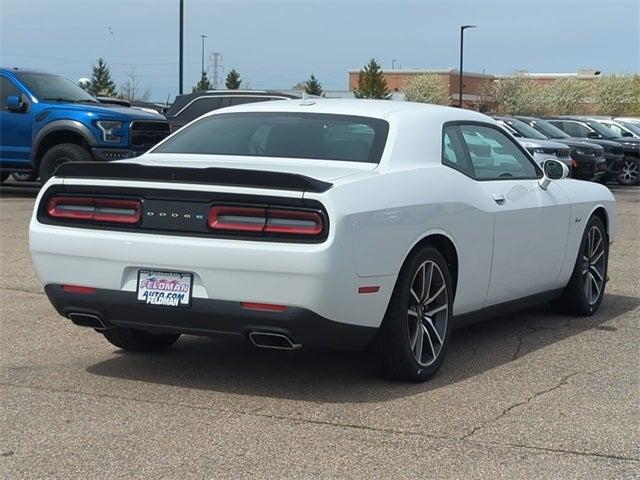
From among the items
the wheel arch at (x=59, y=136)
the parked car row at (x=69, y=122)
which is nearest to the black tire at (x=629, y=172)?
the parked car row at (x=69, y=122)

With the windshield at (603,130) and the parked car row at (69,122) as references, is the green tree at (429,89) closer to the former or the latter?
the windshield at (603,130)

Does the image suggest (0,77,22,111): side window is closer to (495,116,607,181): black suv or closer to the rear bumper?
(495,116,607,181): black suv

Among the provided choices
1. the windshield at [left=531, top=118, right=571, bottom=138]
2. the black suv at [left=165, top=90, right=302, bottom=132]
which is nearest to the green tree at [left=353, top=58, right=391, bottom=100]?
the windshield at [left=531, top=118, right=571, bottom=138]

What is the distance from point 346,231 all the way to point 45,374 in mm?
2090

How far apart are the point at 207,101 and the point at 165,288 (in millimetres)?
12556

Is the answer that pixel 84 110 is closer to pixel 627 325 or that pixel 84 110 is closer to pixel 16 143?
pixel 16 143

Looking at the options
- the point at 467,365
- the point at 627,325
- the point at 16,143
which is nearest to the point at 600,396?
the point at 467,365

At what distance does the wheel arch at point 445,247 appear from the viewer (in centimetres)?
566

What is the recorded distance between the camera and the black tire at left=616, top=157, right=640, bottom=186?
25.1 m

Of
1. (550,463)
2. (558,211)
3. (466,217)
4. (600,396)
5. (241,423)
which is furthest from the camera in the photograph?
(558,211)

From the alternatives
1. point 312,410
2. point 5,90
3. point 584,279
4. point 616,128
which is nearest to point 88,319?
point 312,410

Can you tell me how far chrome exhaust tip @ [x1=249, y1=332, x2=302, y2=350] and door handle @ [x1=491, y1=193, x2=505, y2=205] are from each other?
191 centimetres

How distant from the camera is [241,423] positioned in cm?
488

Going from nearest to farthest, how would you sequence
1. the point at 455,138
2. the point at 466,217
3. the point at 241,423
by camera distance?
the point at 241,423 → the point at 466,217 → the point at 455,138
